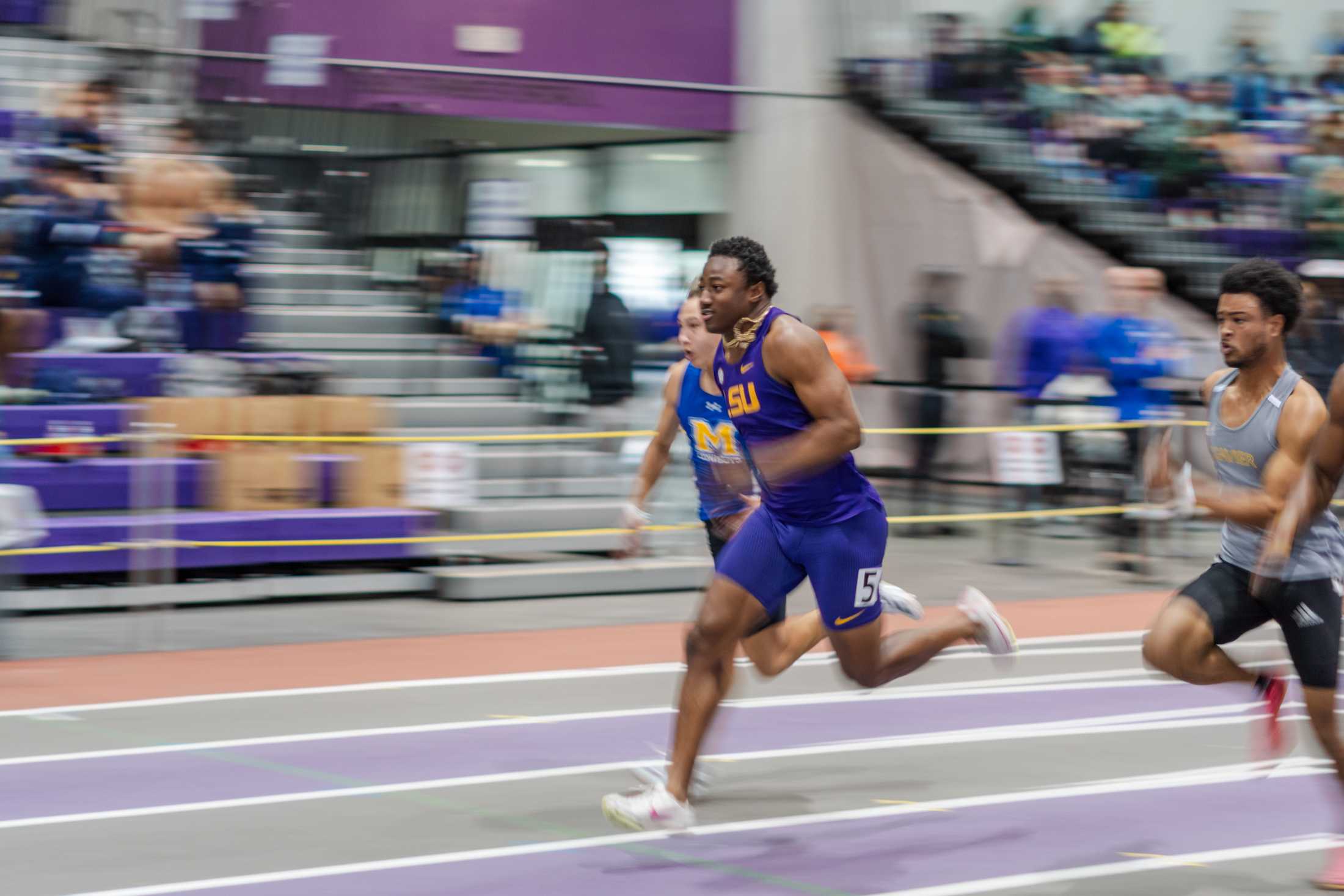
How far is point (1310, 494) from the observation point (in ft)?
17.7

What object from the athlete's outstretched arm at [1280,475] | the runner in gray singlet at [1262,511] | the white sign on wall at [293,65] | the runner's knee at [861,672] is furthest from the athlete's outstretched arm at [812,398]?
the white sign on wall at [293,65]

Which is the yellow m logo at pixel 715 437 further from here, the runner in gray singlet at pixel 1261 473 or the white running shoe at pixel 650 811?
the runner in gray singlet at pixel 1261 473

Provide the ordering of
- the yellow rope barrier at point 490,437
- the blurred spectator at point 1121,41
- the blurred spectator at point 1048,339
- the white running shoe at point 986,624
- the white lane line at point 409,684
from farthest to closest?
the blurred spectator at point 1121,41
the blurred spectator at point 1048,339
the yellow rope barrier at point 490,437
the white lane line at point 409,684
the white running shoe at point 986,624

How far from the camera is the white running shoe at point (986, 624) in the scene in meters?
6.80

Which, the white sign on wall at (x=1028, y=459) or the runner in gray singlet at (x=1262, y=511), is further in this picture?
the white sign on wall at (x=1028, y=459)

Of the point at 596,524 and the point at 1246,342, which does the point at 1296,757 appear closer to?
the point at 1246,342

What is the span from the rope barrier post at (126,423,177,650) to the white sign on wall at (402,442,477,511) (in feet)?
5.58

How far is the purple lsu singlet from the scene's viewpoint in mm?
6113

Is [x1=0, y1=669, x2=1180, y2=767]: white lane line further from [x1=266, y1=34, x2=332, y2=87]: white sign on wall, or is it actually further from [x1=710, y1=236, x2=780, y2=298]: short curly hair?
[x1=266, y1=34, x2=332, y2=87]: white sign on wall

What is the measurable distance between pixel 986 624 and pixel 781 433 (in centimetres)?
135

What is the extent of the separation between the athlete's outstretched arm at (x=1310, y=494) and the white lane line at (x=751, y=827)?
1334 millimetres

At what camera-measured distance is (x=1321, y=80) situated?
2014 centimetres

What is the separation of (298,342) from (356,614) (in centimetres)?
366

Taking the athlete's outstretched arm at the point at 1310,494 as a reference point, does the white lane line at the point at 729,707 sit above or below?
below
